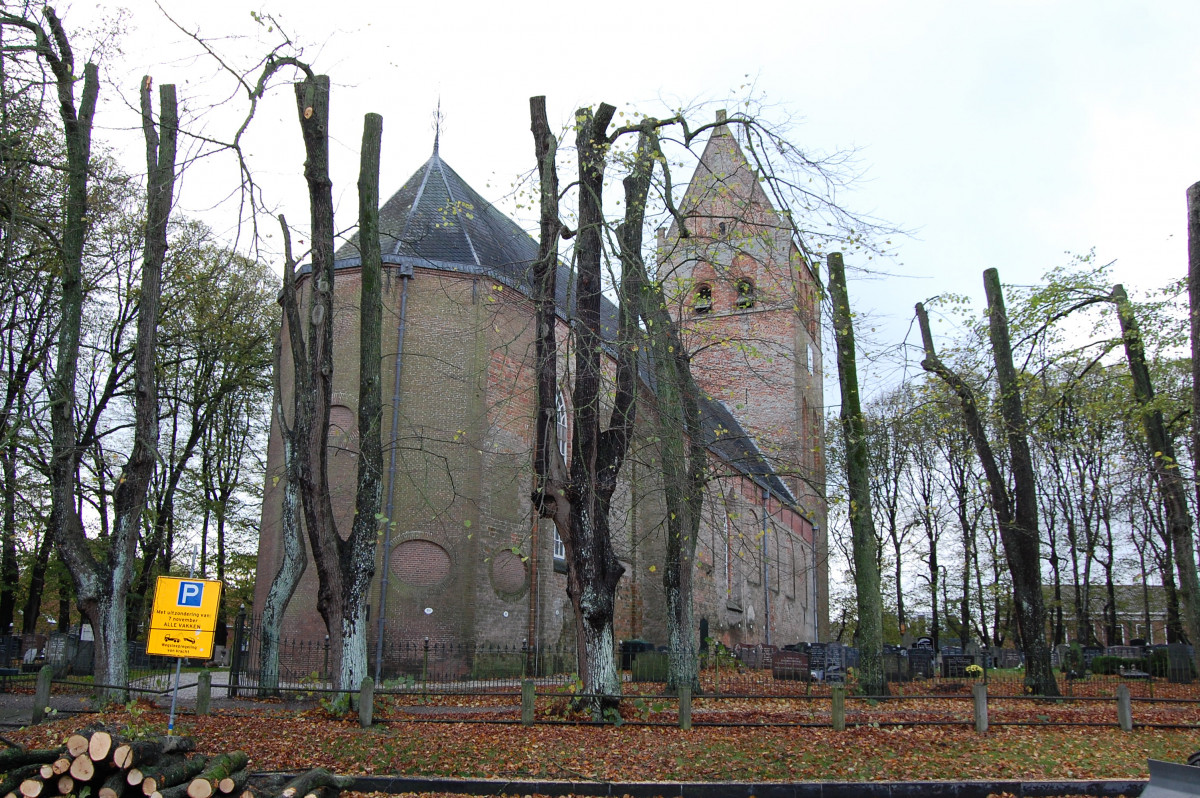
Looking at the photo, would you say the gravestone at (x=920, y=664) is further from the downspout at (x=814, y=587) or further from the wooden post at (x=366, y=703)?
the downspout at (x=814, y=587)

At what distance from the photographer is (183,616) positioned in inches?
372

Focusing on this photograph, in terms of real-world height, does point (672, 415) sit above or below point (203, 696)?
above

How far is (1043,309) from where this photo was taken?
1662 cm

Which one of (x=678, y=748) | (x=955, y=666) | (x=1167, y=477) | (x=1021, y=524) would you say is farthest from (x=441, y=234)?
(x=955, y=666)

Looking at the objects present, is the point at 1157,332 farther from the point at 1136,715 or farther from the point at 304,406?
the point at 304,406

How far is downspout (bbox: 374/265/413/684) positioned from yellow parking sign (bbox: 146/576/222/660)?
7818 millimetres

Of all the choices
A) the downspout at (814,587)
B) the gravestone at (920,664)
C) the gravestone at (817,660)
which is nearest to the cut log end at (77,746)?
the gravestone at (817,660)

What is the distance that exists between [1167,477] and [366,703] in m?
12.7

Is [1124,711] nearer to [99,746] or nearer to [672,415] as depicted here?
[672,415]

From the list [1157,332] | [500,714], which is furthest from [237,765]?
[1157,332]

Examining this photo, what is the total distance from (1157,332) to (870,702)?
8.52 m

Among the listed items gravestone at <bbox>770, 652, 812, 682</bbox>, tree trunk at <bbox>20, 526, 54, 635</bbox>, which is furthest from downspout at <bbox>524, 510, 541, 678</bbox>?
tree trunk at <bbox>20, 526, 54, 635</bbox>

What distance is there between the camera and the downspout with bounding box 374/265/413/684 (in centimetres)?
1777

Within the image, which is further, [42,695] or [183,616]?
[42,695]
